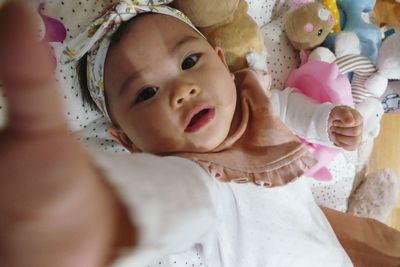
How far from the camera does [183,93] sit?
685 millimetres

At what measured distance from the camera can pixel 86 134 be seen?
87 centimetres

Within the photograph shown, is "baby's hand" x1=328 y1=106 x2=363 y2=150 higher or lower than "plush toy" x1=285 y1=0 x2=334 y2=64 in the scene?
lower

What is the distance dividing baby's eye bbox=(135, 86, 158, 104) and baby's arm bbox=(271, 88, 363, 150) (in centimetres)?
28

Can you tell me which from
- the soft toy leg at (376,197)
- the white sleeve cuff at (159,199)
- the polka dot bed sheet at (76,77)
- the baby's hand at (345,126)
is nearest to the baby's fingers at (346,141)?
the baby's hand at (345,126)

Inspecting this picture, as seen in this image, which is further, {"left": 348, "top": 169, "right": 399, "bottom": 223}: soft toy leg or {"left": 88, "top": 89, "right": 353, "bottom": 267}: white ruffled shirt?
{"left": 348, "top": 169, "right": 399, "bottom": 223}: soft toy leg

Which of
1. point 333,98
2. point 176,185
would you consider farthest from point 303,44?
point 176,185

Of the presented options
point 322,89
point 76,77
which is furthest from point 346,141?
point 76,77

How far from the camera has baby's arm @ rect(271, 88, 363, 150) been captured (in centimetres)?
84

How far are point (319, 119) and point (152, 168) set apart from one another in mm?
539

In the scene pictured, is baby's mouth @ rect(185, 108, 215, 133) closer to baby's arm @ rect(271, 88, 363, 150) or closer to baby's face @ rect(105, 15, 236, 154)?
baby's face @ rect(105, 15, 236, 154)

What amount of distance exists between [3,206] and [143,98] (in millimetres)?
479

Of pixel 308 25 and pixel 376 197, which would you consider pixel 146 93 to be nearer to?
pixel 308 25

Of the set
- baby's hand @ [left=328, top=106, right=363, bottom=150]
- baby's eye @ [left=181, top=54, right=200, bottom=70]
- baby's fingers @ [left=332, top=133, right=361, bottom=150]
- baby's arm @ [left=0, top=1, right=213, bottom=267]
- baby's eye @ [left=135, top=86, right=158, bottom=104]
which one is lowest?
baby's fingers @ [left=332, top=133, right=361, bottom=150]

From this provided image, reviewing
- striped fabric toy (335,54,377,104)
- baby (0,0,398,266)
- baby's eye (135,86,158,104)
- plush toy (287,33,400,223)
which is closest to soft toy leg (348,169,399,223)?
plush toy (287,33,400,223)
